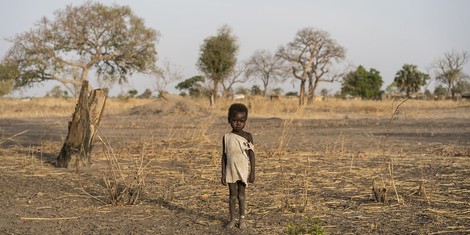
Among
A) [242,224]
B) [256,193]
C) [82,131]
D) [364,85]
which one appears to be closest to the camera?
[242,224]

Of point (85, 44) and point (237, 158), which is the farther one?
point (85, 44)

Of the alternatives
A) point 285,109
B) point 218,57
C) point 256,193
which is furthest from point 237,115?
point 218,57

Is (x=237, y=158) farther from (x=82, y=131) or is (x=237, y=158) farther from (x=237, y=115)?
(x=82, y=131)

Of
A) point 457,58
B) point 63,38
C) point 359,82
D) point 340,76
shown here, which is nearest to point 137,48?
point 63,38

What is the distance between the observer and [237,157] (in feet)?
14.1

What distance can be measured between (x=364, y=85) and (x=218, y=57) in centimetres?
2446

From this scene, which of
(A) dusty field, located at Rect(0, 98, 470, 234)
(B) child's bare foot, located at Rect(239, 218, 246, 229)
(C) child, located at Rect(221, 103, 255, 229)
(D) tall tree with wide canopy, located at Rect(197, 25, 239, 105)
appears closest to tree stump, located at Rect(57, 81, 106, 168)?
(A) dusty field, located at Rect(0, 98, 470, 234)

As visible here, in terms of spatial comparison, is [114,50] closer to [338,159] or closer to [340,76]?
[340,76]

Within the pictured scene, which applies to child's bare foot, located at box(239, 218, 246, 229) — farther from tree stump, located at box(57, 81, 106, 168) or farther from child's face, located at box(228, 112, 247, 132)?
tree stump, located at box(57, 81, 106, 168)

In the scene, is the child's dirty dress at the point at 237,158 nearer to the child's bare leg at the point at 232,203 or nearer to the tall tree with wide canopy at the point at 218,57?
the child's bare leg at the point at 232,203

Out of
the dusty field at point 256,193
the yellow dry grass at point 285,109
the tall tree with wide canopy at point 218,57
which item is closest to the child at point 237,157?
the dusty field at point 256,193

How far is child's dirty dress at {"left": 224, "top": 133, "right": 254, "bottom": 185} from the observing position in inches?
169

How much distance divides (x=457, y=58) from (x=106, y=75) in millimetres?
52993

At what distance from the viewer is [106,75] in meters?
35.0
